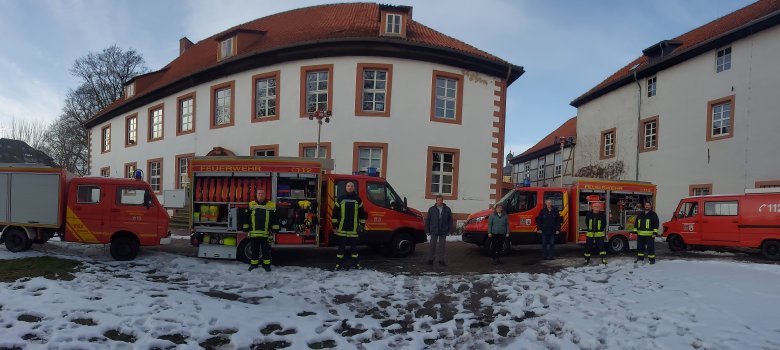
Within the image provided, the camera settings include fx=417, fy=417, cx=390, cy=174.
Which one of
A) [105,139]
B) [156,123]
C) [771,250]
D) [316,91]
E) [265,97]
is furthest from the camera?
[105,139]

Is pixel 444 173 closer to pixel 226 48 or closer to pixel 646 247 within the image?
pixel 646 247

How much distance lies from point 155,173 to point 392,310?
2344cm

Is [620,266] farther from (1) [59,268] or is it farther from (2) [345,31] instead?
(2) [345,31]

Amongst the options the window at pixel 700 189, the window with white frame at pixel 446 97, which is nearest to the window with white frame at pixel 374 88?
the window with white frame at pixel 446 97

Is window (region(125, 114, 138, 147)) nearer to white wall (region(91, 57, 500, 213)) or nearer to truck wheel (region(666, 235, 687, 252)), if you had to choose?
white wall (region(91, 57, 500, 213))

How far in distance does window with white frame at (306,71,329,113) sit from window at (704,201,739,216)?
14220mm

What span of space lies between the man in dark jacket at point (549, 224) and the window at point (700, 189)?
12.2 m

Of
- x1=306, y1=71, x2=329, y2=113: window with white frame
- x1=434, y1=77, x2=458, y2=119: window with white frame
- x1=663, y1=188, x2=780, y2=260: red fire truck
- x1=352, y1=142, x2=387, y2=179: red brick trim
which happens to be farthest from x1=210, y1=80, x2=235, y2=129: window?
x1=663, y1=188, x2=780, y2=260: red fire truck

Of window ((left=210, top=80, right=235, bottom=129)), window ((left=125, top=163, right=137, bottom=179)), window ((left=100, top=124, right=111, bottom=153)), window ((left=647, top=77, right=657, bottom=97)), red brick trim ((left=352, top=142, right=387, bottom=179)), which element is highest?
window ((left=647, top=77, right=657, bottom=97))

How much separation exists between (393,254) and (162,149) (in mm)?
19230

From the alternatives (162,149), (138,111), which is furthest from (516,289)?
(138,111)

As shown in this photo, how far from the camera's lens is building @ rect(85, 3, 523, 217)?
17.9 meters

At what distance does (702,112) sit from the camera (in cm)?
1908

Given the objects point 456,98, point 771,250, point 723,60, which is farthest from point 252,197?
point 723,60
